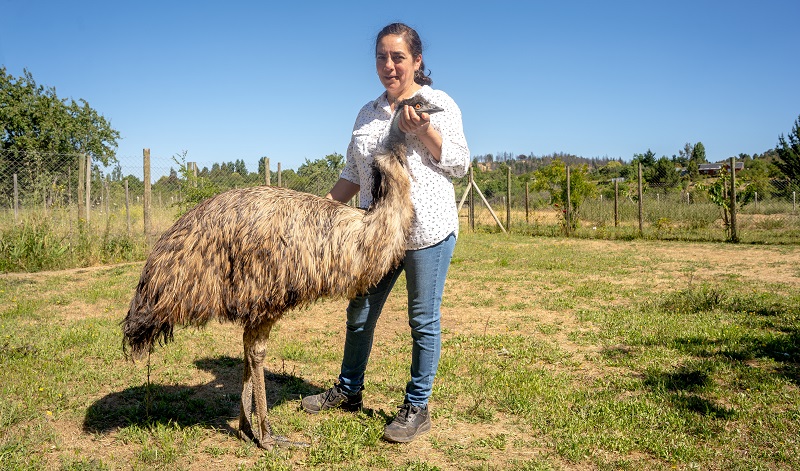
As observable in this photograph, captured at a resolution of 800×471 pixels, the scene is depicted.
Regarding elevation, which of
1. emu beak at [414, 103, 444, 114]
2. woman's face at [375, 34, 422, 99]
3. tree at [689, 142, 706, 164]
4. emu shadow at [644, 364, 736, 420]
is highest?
tree at [689, 142, 706, 164]

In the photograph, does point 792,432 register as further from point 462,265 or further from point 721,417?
point 462,265

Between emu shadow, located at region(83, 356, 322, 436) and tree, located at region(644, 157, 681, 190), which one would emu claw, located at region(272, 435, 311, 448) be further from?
tree, located at region(644, 157, 681, 190)

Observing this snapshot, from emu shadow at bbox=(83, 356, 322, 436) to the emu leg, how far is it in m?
0.25

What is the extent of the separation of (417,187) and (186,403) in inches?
94.8

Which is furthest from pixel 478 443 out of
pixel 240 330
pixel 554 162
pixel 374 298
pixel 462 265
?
pixel 554 162

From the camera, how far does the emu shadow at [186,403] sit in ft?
13.7

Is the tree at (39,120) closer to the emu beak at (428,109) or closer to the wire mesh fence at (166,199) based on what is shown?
the wire mesh fence at (166,199)

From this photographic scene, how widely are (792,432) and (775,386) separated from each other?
3.03ft

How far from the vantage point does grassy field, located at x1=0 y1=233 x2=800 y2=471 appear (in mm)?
3736

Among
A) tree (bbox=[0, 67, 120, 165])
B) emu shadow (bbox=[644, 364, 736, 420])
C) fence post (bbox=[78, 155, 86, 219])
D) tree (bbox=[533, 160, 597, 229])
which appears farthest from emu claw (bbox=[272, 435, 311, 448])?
tree (bbox=[0, 67, 120, 165])

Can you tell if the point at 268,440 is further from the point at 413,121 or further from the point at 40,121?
the point at 40,121

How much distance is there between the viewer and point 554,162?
23.1 meters

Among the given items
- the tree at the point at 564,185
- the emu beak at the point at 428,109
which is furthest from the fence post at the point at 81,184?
the tree at the point at 564,185

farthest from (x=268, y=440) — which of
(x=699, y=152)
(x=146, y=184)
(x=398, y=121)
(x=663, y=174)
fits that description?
(x=699, y=152)
